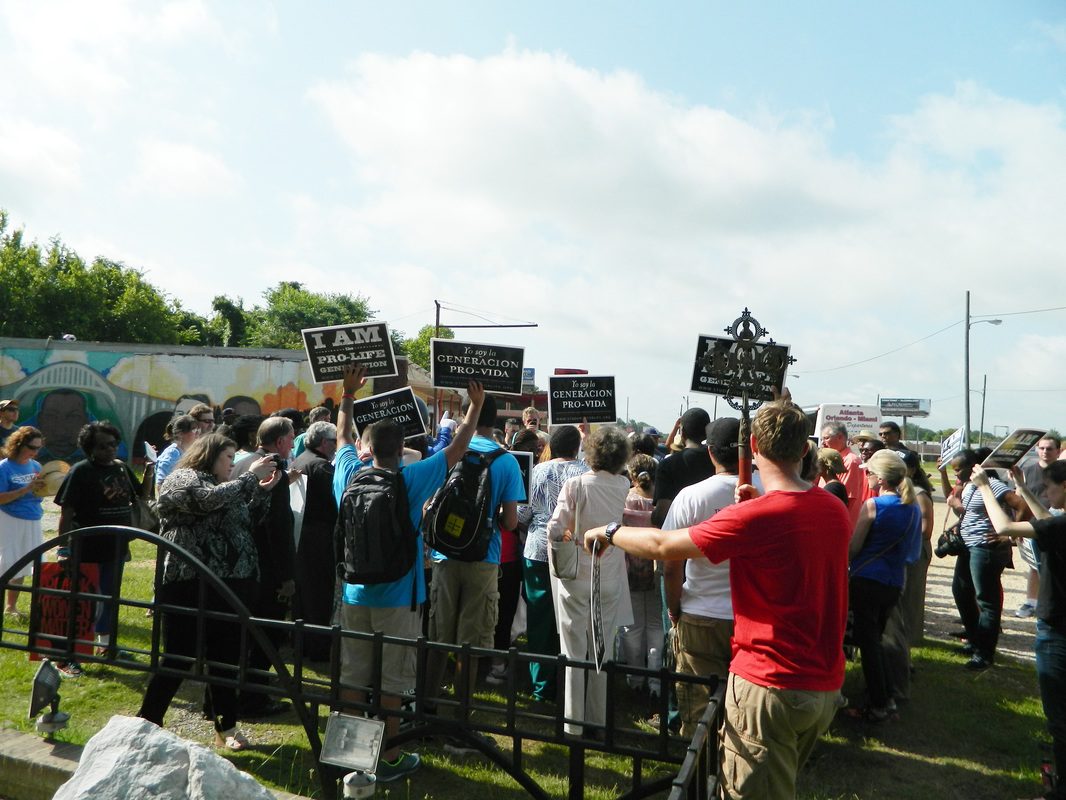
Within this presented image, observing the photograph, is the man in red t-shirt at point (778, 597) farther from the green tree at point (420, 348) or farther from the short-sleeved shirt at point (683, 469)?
the green tree at point (420, 348)

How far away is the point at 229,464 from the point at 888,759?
4571 millimetres

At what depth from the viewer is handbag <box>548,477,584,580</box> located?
4.96m

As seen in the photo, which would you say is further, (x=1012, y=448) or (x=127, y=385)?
(x=127, y=385)

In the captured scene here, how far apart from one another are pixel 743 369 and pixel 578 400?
4696 millimetres

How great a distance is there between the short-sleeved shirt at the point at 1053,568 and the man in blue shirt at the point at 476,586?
3013 millimetres

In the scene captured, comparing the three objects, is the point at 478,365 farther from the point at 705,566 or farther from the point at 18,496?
the point at 18,496

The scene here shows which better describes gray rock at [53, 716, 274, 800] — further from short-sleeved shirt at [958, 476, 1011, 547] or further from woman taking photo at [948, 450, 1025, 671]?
short-sleeved shirt at [958, 476, 1011, 547]

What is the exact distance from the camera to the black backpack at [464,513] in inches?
199

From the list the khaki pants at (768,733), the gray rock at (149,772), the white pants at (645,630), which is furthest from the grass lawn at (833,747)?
the khaki pants at (768,733)

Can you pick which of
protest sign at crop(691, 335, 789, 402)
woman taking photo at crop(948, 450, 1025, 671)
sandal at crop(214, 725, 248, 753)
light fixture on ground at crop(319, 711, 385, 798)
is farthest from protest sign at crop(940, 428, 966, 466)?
sandal at crop(214, 725, 248, 753)

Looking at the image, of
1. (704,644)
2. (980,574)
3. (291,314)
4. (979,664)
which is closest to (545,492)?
(704,644)

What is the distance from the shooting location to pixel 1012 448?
496 cm

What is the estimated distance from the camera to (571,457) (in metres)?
5.95

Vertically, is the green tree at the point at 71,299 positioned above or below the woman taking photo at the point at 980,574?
above
